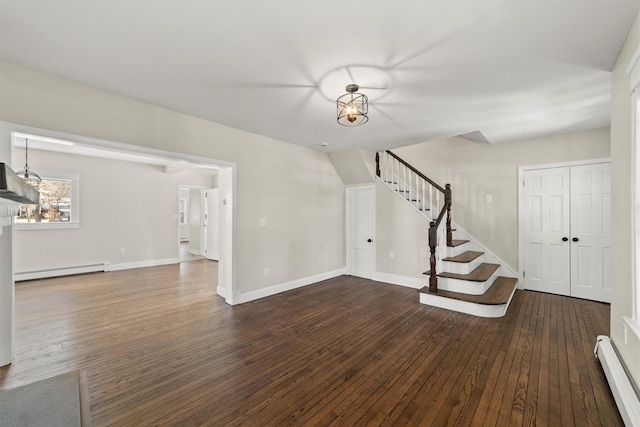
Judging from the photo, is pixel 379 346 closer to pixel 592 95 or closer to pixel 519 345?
pixel 519 345

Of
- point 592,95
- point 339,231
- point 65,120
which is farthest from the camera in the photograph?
point 339,231

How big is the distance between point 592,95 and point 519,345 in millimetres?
2808

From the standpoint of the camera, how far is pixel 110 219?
629 centimetres

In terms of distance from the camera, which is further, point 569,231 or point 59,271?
point 59,271

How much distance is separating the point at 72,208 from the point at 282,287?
4997 millimetres

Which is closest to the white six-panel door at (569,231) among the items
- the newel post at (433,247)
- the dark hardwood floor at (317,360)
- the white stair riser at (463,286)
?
the dark hardwood floor at (317,360)

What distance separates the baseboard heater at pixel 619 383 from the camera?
1.65 metres

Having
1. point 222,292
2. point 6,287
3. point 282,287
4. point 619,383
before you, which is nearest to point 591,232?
point 619,383

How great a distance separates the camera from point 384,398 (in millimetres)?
2016

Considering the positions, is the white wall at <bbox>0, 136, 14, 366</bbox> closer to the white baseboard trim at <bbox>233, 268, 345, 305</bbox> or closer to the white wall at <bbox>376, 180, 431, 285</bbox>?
the white baseboard trim at <bbox>233, 268, 345, 305</bbox>

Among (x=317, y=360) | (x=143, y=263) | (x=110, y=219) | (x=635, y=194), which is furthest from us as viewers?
(x=143, y=263)

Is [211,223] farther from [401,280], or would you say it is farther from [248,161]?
[401,280]

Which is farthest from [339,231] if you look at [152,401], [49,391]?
[49,391]

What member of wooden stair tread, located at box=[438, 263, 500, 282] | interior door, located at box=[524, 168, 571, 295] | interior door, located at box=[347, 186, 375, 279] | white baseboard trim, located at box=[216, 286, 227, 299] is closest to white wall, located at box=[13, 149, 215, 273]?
white baseboard trim, located at box=[216, 286, 227, 299]
